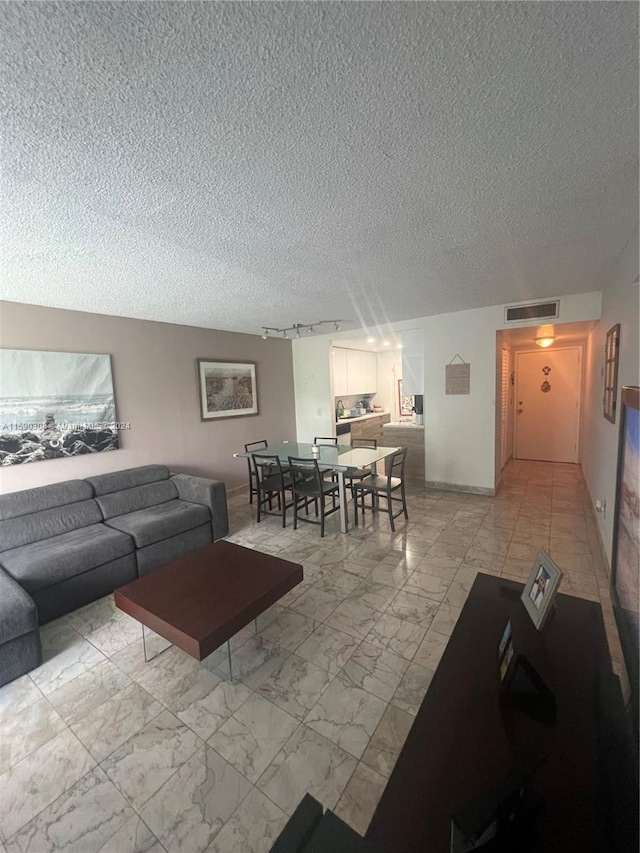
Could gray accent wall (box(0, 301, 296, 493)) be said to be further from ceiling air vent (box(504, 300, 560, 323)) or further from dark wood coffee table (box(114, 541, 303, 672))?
ceiling air vent (box(504, 300, 560, 323))

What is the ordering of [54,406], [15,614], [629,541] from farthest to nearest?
[54,406] < [15,614] < [629,541]

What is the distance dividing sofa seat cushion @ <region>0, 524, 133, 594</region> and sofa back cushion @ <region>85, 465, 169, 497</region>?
0.50 meters

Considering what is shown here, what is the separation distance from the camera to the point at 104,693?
1.79 m

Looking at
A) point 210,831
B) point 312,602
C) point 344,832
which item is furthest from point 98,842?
point 312,602

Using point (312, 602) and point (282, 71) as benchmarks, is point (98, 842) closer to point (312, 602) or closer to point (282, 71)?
point (312, 602)

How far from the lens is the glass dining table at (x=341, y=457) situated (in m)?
3.49

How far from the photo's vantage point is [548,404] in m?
5.99

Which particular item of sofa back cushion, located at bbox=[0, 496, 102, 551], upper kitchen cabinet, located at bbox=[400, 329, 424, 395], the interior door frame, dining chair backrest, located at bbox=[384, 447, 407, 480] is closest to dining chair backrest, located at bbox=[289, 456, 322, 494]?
dining chair backrest, located at bbox=[384, 447, 407, 480]

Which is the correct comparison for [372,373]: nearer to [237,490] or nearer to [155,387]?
[237,490]

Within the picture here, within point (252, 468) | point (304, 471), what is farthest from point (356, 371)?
point (304, 471)

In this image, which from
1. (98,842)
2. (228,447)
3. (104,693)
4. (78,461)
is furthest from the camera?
(228,447)

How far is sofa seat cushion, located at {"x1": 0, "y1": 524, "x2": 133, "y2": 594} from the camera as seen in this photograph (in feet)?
7.55

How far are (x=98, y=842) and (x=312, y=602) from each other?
57.8 inches

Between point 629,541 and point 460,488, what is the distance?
334 centimetres
